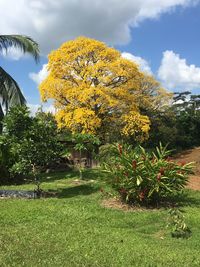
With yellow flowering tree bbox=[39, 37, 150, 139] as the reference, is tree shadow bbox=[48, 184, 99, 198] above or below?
below

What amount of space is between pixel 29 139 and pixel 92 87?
10.8 m

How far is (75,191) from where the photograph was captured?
45.7 feet

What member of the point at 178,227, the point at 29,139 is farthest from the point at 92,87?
the point at 178,227

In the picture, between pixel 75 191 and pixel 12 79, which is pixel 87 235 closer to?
pixel 75 191

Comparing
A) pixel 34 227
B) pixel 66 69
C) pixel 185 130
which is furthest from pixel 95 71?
pixel 34 227

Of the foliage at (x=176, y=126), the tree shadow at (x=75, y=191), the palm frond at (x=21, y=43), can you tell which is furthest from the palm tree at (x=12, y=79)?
the foliage at (x=176, y=126)

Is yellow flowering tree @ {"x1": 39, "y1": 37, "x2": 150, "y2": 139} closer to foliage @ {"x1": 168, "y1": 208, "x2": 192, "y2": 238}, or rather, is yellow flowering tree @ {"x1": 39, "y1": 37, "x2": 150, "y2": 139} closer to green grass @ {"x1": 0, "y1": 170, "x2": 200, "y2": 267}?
green grass @ {"x1": 0, "y1": 170, "x2": 200, "y2": 267}

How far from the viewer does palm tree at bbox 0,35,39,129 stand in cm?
1869

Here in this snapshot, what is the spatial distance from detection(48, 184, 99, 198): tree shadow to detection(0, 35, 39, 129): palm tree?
567 centimetres

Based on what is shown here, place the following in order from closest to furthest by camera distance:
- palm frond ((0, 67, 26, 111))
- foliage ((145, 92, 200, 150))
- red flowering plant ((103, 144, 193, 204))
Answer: red flowering plant ((103, 144, 193, 204)), palm frond ((0, 67, 26, 111)), foliage ((145, 92, 200, 150))

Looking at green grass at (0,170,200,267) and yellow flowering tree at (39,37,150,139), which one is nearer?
green grass at (0,170,200,267)

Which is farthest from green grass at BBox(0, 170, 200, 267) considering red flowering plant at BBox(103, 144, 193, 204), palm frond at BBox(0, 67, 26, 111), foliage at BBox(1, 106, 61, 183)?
palm frond at BBox(0, 67, 26, 111)

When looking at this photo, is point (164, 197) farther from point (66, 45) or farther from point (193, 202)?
point (66, 45)

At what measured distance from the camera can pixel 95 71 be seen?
75.6ft
